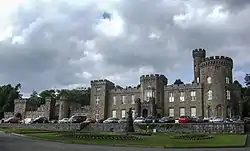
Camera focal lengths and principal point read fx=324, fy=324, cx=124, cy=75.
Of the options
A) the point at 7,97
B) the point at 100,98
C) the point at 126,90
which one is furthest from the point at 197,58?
the point at 7,97

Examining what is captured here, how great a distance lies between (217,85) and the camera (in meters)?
73.3

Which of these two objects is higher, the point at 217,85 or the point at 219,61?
the point at 219,61

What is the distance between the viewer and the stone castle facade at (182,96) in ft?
240

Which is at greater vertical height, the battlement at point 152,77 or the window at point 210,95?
the battlement at point 152,77

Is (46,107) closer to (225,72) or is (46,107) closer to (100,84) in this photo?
(100,84)

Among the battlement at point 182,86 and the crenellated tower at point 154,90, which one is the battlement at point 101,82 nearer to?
the crenellated tower at point 154,90

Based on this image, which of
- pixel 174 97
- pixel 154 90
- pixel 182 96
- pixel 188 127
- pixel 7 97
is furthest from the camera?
pixel 7 97

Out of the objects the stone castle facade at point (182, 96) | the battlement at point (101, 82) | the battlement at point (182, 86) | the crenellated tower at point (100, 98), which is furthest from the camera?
the battlement at point (101, 82)

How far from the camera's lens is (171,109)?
3093 inches

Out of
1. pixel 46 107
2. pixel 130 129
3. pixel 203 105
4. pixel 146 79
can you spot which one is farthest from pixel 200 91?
pixel 46 107

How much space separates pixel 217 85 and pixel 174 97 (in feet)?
35.8

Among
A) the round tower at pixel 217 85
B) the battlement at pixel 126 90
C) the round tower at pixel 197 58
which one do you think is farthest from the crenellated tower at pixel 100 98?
the round tower at pixel 217 85

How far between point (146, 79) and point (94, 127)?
28.1 meters

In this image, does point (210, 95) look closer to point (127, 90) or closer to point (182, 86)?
point (182, 86)
